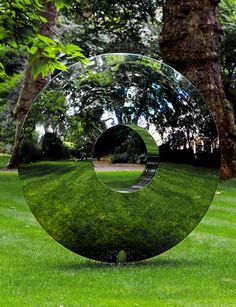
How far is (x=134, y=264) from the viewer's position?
8.28 meters

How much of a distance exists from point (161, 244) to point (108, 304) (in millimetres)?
1944

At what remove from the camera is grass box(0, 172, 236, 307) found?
652 cm

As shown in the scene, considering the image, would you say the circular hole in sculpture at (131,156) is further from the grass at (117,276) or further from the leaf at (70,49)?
the leaf at (70,49)

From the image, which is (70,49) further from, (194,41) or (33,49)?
(194,41)

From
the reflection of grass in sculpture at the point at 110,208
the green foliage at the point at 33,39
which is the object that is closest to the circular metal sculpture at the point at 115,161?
the reflection of grass in sculpture at the point at 110,208

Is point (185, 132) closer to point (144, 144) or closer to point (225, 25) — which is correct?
point (144, 144)

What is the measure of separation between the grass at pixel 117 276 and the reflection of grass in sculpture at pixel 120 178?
829 millimetres

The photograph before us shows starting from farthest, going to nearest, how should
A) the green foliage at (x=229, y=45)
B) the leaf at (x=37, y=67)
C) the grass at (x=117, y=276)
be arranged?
the green foliage at (x=229, y=45)
the leaf at (x=37, y=67)
the grass at (x=117, y=276)

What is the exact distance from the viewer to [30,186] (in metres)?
8.02

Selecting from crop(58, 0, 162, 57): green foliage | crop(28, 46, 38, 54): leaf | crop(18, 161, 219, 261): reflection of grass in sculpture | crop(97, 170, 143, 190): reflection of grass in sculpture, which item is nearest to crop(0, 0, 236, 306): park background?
crop(28, 46, 38, 54): leaf

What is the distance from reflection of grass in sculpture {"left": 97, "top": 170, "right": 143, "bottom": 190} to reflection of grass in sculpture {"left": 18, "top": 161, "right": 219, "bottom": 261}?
9 centimetres

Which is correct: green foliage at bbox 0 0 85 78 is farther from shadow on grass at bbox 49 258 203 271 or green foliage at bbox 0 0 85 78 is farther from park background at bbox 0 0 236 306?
shadow on grass at bbox 49 258 203 271

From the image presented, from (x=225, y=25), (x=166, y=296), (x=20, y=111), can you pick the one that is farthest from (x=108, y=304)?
(x=225, y=25)

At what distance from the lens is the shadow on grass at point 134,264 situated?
8.10m
